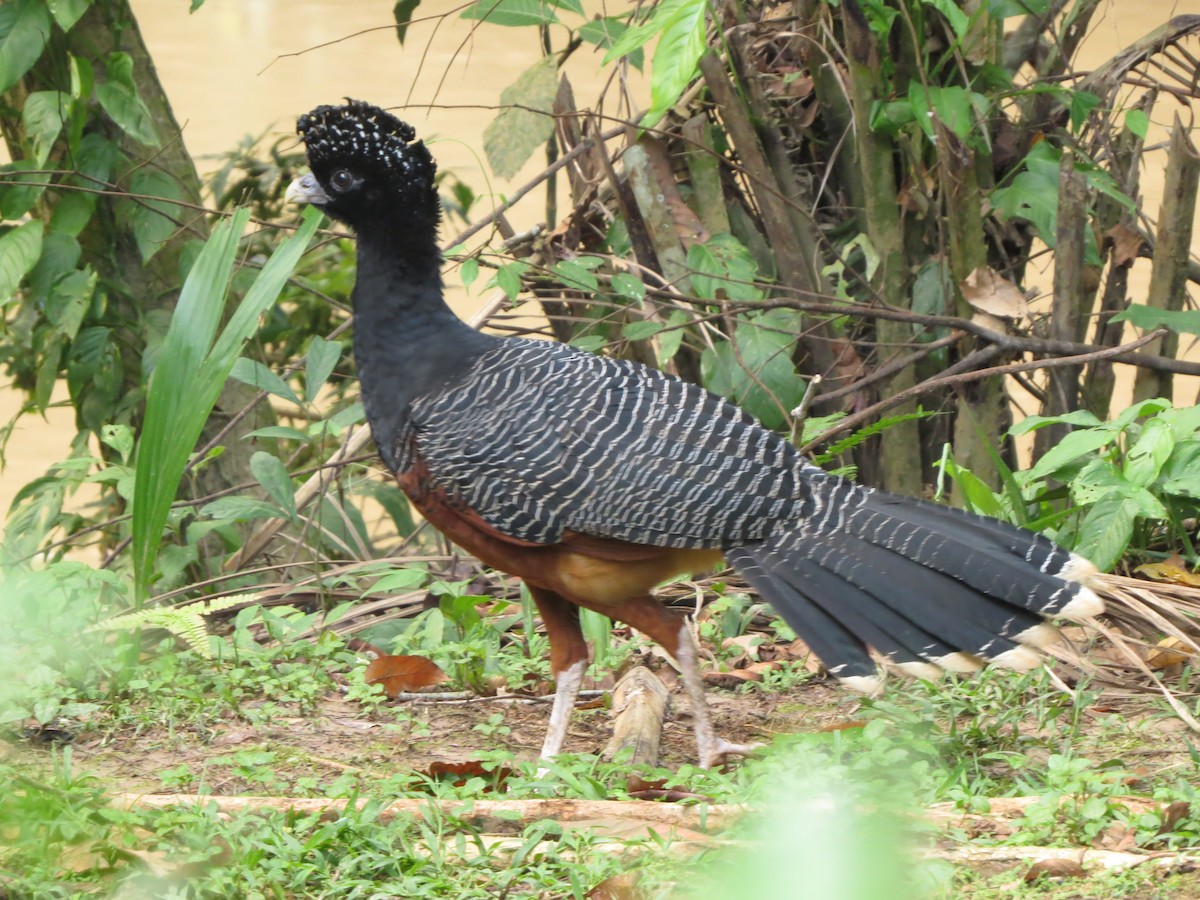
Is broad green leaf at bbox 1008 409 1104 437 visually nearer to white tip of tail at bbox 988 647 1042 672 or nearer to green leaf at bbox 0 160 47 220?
white tip of tail at bbox 988 647 1042 672

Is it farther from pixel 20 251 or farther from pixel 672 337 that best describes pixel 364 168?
pixel 20 251

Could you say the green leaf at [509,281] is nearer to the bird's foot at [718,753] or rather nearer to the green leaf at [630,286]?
the green leaf at [630,286]

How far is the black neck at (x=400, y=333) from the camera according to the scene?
368cm

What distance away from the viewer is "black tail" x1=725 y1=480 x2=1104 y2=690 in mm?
3109

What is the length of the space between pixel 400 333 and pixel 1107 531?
228 centimetres

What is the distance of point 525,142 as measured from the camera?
525 centimetres

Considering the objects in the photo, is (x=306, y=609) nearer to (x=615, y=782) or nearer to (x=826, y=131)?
(x=615, y=782)

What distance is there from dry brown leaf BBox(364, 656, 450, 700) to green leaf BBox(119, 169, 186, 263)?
7.33 feet

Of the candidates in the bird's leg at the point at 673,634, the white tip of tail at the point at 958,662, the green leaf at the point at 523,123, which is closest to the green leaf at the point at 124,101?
the green leaf at the point at 523,123

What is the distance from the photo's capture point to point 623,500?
10.9ft

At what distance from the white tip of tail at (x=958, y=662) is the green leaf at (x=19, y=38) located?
154 inches

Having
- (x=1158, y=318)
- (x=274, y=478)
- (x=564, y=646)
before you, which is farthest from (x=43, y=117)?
(x=1158, y=318)

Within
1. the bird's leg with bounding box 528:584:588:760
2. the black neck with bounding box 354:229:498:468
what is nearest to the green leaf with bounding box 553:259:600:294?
the black neck with bounding box 354:229:498:468

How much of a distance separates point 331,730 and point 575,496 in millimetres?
1048
